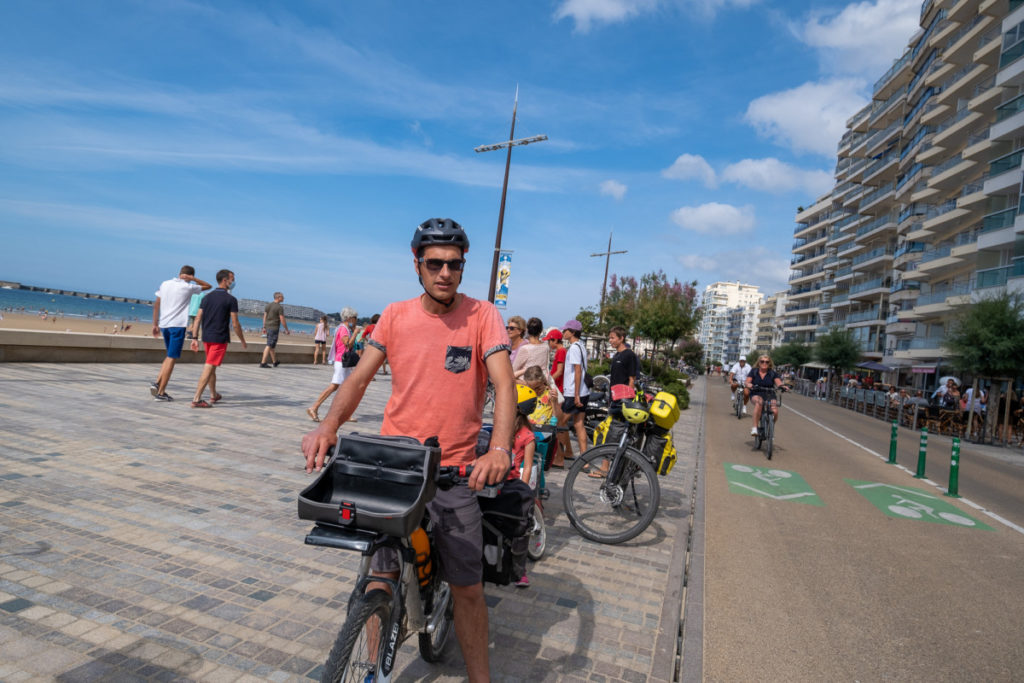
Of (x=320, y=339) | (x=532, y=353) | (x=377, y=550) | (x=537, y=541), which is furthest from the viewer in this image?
(x=320, y=339)

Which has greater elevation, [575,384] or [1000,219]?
[1000,219]

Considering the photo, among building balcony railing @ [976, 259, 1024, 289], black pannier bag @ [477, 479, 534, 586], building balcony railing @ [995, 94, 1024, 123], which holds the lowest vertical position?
black pannier bag @ [477, 479, 534, 586]

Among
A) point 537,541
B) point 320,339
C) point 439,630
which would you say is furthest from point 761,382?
point 320,339

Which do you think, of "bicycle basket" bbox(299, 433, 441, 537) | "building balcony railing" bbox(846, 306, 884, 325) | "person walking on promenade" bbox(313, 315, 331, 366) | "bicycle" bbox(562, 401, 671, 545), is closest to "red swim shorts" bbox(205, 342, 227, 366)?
"bicycle" bbox(562, 401, 671, 545)

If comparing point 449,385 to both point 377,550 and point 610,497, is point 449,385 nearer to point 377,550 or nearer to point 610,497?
point 377,550

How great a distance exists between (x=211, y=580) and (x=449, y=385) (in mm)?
2260

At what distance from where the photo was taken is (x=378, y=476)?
2.20 metres

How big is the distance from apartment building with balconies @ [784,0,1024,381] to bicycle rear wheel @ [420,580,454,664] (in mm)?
33287

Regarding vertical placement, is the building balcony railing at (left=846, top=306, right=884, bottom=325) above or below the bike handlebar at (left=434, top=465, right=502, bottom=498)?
above

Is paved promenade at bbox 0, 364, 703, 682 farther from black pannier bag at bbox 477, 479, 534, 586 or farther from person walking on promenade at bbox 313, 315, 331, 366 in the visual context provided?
person walking on promenade at bbox 313, 315, 331, 366

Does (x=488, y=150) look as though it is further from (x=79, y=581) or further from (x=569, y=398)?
(x=79, y=581)

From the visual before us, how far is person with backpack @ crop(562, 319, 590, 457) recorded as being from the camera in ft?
27.3

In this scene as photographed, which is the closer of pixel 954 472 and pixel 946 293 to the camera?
pixel 954 472

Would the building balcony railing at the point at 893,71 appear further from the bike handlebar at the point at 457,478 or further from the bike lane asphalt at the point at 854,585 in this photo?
the bike handlebar at the point at 457,478
